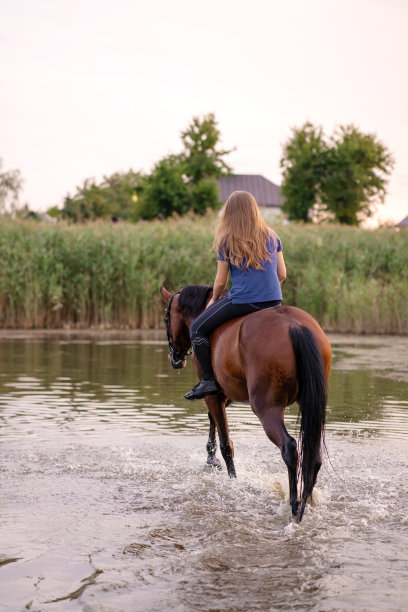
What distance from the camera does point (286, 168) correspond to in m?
72.6

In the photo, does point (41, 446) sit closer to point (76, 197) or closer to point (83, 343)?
point (83, 343)

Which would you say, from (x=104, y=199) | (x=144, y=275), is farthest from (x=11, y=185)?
(x=144, y=275)

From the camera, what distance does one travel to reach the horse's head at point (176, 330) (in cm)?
745

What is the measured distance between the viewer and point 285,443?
5387mm

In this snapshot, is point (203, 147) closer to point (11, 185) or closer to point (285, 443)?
point (11, 185)

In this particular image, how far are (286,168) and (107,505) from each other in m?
68.6

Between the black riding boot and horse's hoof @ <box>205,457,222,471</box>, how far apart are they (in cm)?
77

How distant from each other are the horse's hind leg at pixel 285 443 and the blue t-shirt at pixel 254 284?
0.97 meters

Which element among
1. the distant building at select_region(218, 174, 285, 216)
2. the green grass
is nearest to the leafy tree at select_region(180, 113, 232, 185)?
the distant building at select_region(218, 174, 285, 216)

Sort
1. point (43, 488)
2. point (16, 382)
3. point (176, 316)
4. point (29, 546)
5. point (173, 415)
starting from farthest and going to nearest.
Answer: point (16, 382), point (173, 415), point (176, 316), point (43, 488), point (29, 546)

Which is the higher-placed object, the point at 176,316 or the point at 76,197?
the point at 76,197

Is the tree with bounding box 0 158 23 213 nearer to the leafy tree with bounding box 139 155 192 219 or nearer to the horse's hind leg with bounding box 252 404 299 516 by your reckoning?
the leafy tree with bounding box 139 155 192 219

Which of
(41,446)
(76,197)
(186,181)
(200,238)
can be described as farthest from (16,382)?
(76,197)

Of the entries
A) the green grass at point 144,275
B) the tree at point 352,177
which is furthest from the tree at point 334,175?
the green grass at point 144,275
